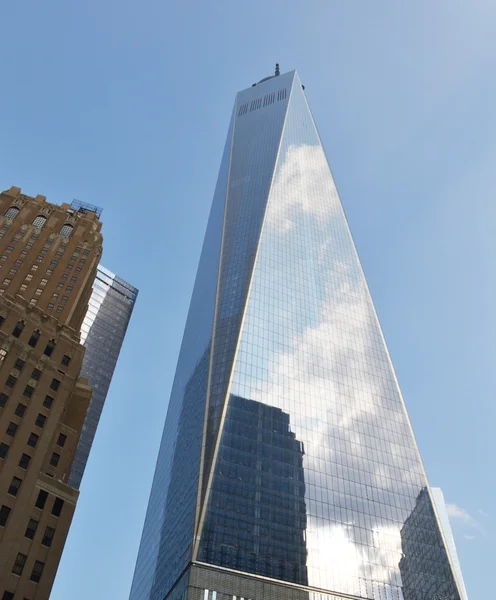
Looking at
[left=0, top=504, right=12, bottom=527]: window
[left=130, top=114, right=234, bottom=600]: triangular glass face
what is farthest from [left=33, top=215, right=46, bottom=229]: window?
[left=0, top=504, right=12, bottom=527]: window

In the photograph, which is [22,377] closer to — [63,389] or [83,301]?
[63,389]

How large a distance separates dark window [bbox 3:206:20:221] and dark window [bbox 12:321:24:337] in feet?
116

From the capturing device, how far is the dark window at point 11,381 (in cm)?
6794

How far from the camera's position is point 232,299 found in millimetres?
140875

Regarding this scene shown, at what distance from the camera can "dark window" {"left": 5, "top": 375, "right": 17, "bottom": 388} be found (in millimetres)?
67938

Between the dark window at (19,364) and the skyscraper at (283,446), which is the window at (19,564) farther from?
the skyscraper at (283,446)

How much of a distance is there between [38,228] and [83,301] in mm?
16352

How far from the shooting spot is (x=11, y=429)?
213ft

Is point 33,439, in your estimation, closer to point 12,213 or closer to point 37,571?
point 37,571

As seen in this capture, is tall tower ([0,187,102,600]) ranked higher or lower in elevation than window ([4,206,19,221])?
lower

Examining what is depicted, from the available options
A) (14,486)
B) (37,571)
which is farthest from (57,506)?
(37,571)

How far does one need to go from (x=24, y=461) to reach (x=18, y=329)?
57.9 ft

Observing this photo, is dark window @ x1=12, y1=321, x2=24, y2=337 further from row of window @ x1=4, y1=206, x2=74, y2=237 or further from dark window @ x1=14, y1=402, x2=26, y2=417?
row of window @ x1=4, y1=206, x2=74, y2=237

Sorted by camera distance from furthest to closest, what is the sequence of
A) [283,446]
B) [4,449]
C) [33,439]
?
[283,446], [33,439], [4,449]
